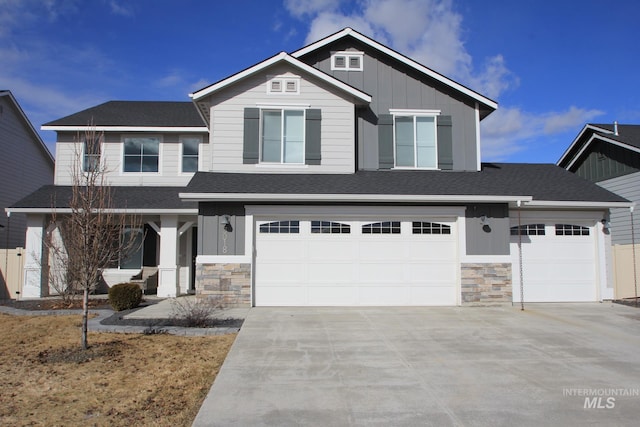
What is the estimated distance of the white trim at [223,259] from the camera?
11.2m

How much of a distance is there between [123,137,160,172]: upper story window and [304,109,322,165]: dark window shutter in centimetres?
600

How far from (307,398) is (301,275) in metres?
6.39

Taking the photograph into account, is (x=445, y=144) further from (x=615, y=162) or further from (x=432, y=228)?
(x=615, y=162)

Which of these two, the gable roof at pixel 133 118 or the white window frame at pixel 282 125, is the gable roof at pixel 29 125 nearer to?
the gable roof at pixel 133 118

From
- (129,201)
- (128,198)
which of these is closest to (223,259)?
(129,201)

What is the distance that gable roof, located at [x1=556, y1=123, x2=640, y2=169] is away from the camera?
625 inches

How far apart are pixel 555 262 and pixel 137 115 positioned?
47.0 ft

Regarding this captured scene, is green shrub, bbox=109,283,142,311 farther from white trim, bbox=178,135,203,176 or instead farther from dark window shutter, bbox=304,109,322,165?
dark window shutter, bbox=304,109,322,165

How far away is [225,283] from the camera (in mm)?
11211

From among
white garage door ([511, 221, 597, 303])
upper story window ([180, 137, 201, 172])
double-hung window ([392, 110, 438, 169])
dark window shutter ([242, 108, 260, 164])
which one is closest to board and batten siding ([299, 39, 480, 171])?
double-hung window ([392, 110, 438, 169])

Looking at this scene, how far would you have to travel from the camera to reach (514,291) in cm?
1226

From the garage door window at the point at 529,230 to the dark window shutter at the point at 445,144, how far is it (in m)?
2.47

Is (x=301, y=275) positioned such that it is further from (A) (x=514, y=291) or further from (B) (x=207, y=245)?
(A) (x=514, y=291)

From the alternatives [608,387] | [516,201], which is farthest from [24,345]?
[516,201]
